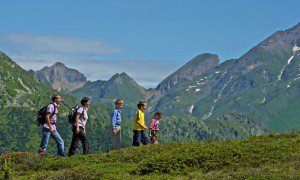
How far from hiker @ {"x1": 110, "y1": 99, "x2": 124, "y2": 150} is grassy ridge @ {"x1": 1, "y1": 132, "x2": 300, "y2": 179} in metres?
5.34

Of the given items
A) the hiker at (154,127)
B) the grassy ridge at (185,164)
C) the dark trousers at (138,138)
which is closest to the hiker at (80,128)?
the grassy ridge at (185,164)

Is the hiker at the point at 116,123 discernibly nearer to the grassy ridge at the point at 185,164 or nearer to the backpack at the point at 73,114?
the backpack at the point at 73,114

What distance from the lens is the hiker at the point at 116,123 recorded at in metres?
30.3

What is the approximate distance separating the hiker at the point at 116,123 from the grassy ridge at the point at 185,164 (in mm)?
5342

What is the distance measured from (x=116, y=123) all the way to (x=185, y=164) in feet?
32.9

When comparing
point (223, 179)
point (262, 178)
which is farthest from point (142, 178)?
point (262, 178)

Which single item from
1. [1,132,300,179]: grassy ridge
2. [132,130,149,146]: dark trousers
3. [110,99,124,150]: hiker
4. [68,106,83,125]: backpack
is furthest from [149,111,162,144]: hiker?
[1,132,300,179]: grassy ridge

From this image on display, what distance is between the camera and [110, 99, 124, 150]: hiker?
30345 millimetres

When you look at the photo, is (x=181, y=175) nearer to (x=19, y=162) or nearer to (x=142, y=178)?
(x=142, y=178)

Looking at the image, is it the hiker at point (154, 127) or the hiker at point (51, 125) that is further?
the hiker at point (154, 127)

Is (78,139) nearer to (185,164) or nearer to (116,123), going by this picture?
(116,123)

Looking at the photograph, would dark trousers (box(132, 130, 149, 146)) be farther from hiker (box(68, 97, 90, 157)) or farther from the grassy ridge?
the grassy ridge

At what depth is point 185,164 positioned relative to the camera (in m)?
21.4

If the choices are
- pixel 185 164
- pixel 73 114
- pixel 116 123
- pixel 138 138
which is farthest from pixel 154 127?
pixel 185 164
